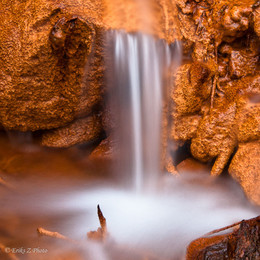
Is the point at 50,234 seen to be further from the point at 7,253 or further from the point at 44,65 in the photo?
the point at 44,65

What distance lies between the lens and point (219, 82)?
139 inches

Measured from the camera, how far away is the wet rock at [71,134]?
4.00 metres

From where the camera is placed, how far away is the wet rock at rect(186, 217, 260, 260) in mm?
2031

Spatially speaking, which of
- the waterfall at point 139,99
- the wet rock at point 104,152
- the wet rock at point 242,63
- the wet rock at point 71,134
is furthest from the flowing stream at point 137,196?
the wet rock at point 242,63

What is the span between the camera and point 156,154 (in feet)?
12.3

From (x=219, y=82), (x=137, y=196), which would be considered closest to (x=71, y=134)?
(x=137, y=196)

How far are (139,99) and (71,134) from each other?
1195mm

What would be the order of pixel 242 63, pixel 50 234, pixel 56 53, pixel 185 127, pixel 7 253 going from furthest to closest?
pixel 185 127 < pixel 242 63 < pixel 56 53 < pixel 50 234 < pixel 7 253

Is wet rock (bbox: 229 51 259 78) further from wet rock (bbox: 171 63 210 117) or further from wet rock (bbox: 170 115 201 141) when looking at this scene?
wet rock (bbox: 170 115 201 141)

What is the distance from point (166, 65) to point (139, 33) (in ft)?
1.83

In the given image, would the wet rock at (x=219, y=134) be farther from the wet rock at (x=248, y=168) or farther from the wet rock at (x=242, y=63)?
the wet rock at (x=242, y=63)

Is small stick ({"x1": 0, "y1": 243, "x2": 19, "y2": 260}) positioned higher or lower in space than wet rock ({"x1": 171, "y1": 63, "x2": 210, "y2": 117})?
lower

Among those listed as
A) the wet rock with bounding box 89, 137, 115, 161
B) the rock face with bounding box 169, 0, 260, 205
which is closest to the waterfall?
the wet rock with bounding box 89, 137, 115, 161

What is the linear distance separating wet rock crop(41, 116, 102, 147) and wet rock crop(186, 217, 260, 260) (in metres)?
2.31
